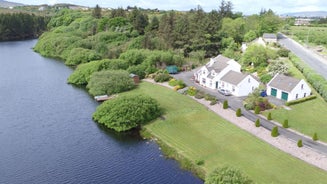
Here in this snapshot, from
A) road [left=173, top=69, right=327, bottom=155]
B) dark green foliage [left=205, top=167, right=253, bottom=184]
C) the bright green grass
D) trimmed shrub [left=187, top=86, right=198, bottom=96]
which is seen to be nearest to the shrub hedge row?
road [left=173, top=69, right=327, bottom=155]

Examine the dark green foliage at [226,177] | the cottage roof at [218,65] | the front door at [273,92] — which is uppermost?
the cottage roof at [218,65]

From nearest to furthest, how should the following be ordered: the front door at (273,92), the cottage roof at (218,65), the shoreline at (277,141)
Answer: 1. the shoreline at (277,141)
2. the front door at (273,92)
3. the cottage roof at (218,65)

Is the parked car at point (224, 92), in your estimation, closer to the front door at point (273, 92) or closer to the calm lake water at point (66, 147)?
the front door at point (273, 92)

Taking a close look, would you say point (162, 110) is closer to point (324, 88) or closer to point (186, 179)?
point (186, 179)

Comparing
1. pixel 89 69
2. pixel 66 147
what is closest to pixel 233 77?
pixel 89 69

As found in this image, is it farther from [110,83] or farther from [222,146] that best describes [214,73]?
[222,146]

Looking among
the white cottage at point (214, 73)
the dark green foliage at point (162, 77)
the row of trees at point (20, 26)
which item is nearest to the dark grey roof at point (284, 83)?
the white cottage at point (214, 73)

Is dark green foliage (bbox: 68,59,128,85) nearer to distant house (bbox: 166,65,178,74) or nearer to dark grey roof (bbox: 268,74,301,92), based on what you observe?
distant house (bbox: 166,65,178,74)

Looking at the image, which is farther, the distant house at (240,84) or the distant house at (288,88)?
the distant house at (240,84)
